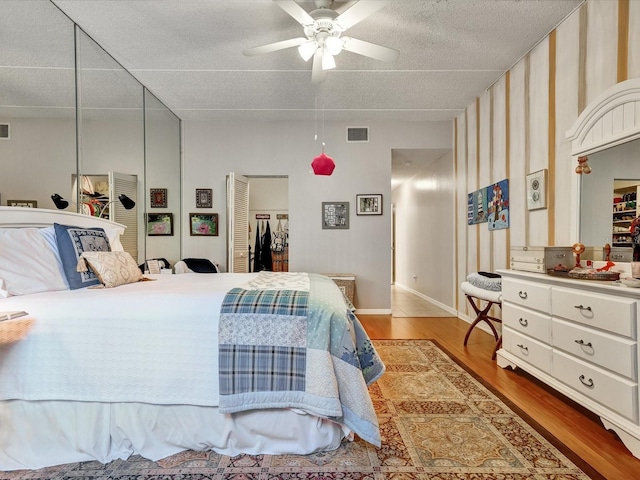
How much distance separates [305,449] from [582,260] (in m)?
2.22

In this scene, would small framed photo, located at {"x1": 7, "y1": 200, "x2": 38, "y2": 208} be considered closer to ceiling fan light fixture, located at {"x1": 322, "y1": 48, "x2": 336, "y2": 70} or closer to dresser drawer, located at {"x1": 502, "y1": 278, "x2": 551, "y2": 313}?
ceiling fan light fixture, located at {"x1": 322, "y1": 48, "x2": 336, "y2": 70}

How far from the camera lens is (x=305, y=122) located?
14.4 feet

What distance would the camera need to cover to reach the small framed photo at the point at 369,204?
4.38m

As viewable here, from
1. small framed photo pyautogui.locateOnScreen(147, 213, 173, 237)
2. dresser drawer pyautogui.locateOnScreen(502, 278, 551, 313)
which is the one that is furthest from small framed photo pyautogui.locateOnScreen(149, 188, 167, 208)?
dresser drawer pyautogui.locateOnScreen(502, 278, 551, 313)

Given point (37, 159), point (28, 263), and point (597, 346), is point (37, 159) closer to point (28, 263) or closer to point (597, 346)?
point (28, 263)

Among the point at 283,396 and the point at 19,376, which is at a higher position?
the point at 19,376

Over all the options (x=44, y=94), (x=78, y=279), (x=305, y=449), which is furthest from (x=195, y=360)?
(x=44, y=94)

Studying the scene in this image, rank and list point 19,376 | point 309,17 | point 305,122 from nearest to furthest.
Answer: point 19,376 < point 309,17 < point 305,122

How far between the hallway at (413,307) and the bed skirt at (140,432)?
312 centimetres

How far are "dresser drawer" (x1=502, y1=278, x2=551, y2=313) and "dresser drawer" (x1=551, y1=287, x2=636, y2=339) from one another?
0.06 metres

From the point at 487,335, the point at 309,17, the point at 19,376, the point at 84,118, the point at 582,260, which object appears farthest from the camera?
the point at 487,335

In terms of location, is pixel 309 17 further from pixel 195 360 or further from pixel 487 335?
pixel 487 335

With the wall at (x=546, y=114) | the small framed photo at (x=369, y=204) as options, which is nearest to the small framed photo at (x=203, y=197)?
the small framed photo at (x=369, y=204)

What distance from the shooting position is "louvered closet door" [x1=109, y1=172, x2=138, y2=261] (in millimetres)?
2980
